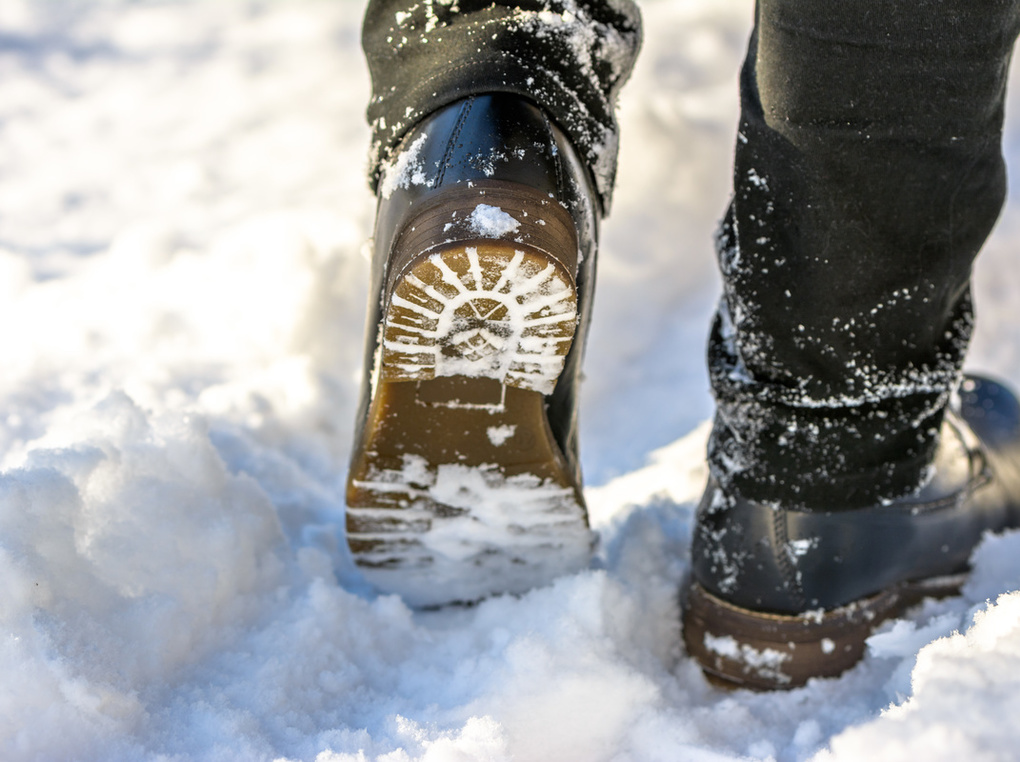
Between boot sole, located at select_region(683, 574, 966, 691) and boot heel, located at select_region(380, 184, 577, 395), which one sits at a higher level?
boot heel, located at select_region(380, 184, 577, 395)

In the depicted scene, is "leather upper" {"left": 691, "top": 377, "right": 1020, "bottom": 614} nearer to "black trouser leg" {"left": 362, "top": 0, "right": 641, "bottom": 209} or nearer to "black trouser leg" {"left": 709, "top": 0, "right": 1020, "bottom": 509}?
"black trouser leg" {"left": 709, "top": 0, "right": 1020, "bottom": 509}

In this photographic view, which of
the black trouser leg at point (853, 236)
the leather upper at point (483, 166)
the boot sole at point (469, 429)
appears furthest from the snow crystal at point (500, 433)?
the black trouser leg at point (853, 236)

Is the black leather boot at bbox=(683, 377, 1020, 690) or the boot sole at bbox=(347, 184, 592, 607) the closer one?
the boot sole at bbox=(347, 184, 592, 607)

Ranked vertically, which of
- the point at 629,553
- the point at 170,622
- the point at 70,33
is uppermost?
the point at 70,33

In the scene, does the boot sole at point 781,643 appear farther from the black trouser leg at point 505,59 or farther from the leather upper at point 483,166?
the black trouser leg at point 505,59

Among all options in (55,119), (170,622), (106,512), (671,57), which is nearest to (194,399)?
(106,512)

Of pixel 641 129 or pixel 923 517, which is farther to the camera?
pixel 641 129

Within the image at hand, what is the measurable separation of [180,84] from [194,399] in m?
1.50

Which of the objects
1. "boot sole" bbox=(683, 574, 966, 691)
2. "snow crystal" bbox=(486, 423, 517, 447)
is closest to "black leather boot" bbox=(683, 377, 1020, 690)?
"boot sole" bbox=(683, 574, 966, 691)

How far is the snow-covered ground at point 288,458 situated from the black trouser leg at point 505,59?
460 millimetres

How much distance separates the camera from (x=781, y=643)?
3.14ft

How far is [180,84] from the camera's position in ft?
8.19

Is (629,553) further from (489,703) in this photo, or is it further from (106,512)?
(106,512)

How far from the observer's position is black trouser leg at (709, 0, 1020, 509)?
73 centimetres
